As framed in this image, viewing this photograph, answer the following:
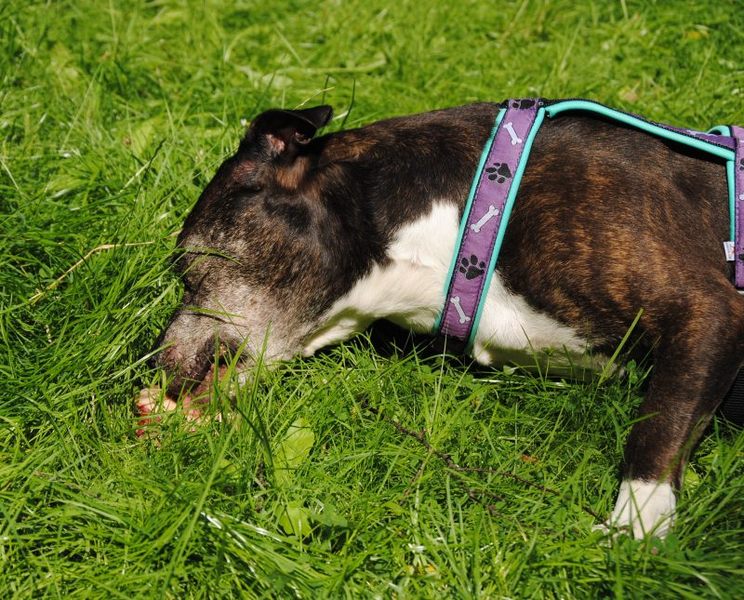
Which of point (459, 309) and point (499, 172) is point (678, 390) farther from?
point (499, 172)


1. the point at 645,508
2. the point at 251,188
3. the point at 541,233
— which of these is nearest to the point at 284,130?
the point at 251,188

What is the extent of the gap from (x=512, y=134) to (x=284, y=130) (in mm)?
919

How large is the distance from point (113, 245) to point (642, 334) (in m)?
2.34

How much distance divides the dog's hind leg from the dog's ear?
4.98ft

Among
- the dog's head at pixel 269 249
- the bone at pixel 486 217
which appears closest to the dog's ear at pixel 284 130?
the dog's head at pixel 269 249

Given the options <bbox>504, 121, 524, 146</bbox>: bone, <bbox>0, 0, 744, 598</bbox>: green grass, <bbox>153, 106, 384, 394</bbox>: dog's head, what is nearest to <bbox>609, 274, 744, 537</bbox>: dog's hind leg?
<bbox>0, 0, 744, 598</bbox>: green grass

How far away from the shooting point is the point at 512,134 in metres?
3.47

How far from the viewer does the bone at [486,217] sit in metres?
3.39

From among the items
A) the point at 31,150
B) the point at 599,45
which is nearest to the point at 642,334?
the point at 599,45

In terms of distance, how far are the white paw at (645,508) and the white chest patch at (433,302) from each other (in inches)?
25.2

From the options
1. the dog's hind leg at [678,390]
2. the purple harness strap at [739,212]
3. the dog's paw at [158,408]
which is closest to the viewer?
the dog's hind leg at [678,390]

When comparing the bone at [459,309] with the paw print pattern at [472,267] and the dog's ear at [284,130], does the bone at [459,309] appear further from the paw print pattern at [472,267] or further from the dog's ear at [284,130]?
the dog's ear at [284,130]

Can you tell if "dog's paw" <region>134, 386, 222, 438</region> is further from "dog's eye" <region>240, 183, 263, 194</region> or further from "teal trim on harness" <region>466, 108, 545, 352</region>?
"teal trim on harness" <region>466, 108, 545, 352</region>

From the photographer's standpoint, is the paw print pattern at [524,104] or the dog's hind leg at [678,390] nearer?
the dog's hind leg at [678,390]
